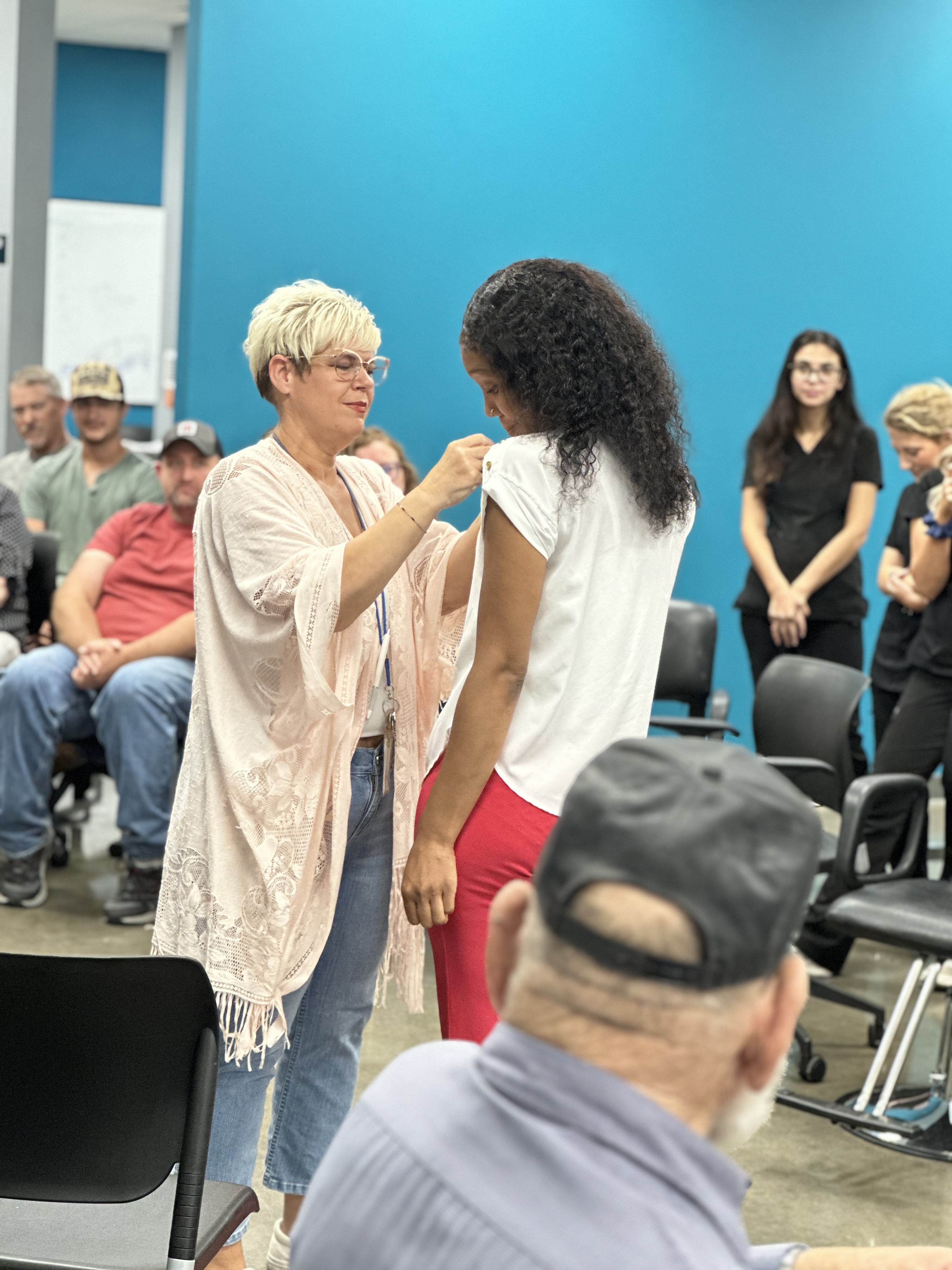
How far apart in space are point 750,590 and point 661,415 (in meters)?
3.21

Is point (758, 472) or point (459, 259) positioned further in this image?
point (459, 259)

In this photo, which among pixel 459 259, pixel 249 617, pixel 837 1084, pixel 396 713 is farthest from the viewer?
pixel 459 259

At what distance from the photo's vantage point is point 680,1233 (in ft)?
2.38

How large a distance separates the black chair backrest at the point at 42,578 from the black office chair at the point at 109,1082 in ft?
10.9

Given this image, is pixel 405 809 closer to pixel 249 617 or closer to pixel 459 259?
pixel 249 617

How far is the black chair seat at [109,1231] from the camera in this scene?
159cm

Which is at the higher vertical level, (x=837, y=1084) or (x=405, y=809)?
(x=405, y=809)

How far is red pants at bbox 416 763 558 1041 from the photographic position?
5.72 feet

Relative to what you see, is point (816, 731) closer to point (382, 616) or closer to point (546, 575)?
point (382, 616)

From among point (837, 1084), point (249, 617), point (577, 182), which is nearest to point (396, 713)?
point (249, 617)

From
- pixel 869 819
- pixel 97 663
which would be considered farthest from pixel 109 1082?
pixel 97 663

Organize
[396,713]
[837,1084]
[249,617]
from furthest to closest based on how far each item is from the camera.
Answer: [837,1084] → [396,713] → [249,617]

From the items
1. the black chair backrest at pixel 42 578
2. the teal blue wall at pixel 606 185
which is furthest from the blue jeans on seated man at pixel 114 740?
the teal blue wall at pixel 606 185

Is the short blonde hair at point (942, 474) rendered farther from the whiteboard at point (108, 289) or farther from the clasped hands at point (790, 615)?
the whiteboard at point (108, 289)
